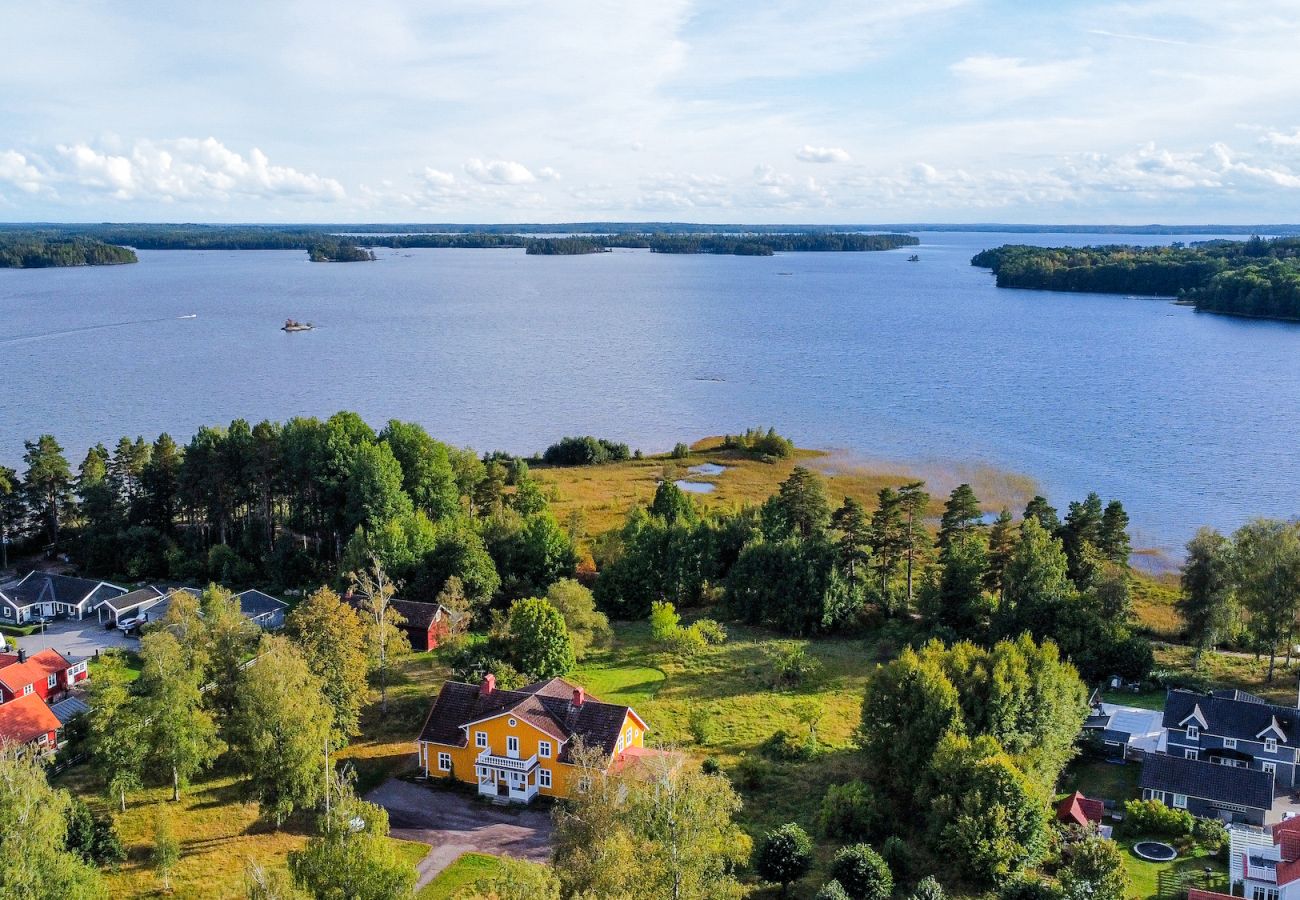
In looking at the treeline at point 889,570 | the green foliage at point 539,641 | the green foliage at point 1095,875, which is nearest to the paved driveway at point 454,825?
the green foliage at point 539,641

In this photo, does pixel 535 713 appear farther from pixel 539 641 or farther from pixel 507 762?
pixel 539 641

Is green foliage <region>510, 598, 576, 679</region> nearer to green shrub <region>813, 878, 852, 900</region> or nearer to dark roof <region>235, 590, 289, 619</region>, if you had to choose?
dark roof <region>235, 590, 289, 619</region>

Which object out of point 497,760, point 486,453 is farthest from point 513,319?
point 497,760

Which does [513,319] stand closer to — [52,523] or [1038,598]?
[52,523]

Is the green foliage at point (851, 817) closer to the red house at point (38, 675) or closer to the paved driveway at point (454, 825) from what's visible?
the paved driveway at point (454, 825)

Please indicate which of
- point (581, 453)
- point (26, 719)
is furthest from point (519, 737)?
point (581, 453)

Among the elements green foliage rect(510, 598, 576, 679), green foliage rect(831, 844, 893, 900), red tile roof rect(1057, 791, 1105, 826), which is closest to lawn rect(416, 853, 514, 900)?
green foliage rect(831, 844, 893, 900)

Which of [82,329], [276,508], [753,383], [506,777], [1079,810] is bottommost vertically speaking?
[506,777]
